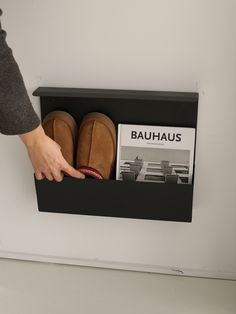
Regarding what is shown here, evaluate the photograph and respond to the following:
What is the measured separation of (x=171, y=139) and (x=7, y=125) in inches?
15.0

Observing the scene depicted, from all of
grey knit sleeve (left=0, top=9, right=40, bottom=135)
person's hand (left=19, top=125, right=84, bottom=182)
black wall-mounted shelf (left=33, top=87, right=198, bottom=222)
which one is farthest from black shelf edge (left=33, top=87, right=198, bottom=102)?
grey knit sleeve (left=0, top=9, right=40, bottom=135)

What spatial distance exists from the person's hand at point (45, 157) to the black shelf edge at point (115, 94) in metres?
0.14

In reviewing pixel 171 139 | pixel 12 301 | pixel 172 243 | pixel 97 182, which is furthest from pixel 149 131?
pixel 12 301

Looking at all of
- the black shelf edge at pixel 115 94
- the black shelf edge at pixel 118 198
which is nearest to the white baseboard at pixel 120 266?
the black shelf edge at pixel 118 198

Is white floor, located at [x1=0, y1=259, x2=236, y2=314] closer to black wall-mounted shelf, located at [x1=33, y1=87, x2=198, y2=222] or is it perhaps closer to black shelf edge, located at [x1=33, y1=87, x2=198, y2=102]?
black wall-mounted shelf, located at [x1=33, y1=87, x2=198, y2=222]

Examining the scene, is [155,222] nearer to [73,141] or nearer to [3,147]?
[73,141]

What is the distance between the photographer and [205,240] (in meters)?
1.16

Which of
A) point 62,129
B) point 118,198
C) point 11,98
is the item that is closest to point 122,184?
point 118,198

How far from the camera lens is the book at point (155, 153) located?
3.47ft

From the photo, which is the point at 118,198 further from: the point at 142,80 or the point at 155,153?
the point at 142,80

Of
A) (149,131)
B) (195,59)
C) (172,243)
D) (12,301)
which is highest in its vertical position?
(195,59)

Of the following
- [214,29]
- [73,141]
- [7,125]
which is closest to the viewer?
[7,125]

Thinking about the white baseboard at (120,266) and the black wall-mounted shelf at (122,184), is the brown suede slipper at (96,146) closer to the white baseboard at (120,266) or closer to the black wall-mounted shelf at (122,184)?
the black wall-mounted shelf at (122,184)

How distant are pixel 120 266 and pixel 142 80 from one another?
0.46m
